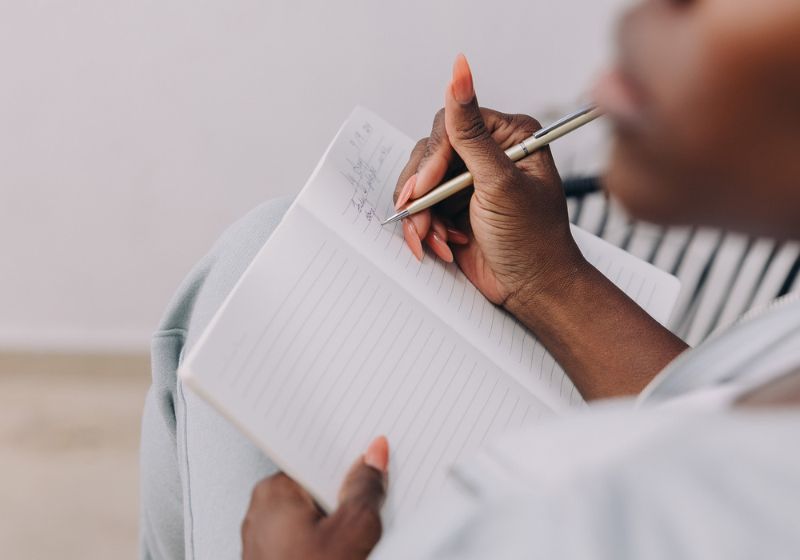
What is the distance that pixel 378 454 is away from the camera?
0.46 m

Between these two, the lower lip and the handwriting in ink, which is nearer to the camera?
the lower lip

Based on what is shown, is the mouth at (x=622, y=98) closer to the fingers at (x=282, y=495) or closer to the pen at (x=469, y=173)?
the pen at (x=469, y=173)

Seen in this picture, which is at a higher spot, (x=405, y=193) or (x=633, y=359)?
(x=405, y=193)

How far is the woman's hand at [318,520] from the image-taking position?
1.36 feet

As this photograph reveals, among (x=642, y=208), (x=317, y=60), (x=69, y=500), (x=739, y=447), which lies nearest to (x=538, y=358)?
(x=642, y=208)

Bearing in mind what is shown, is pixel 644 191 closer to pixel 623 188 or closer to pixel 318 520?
pixel 623 188

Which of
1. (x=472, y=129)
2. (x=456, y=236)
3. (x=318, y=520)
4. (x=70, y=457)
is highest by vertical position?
(x=472, y=129)

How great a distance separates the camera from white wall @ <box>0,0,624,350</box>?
2.92ft

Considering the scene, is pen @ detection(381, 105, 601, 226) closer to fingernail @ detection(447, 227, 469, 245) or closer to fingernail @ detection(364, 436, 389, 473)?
fingernail @ detection(447, 227, 469, 245)

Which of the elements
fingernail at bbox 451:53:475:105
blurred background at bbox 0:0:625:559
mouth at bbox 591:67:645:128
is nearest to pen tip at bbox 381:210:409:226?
fingernail at bbox 451:53:475:105

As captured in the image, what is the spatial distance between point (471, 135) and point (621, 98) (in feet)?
0.66

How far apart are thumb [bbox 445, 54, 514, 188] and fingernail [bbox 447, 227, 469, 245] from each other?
0.06 m

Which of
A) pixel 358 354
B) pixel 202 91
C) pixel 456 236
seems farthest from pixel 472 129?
pixel 202 91

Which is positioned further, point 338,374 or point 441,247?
point 441,247
